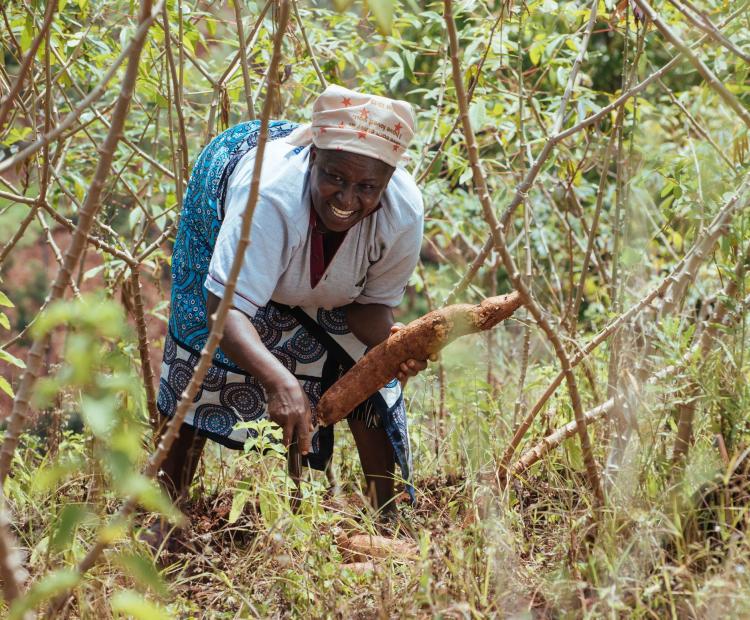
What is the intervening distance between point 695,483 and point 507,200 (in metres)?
2.29

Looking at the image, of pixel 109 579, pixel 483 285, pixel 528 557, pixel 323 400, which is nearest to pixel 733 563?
pixel 528 557

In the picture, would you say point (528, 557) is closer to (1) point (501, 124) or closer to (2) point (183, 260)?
(2) point (183, 260)

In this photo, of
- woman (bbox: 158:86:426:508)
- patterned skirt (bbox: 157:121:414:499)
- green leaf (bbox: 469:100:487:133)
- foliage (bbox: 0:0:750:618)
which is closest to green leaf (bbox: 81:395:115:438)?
foliage (bbox: 0:0:750:618)

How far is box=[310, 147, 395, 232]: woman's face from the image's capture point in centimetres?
244

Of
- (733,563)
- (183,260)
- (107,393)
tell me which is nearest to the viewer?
(107,393)

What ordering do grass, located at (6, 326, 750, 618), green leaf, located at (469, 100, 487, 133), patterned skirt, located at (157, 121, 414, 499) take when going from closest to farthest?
grass, located at (6, 326, 750, 618) → patterned skirt, located at (157, 121, 414, 499) → green leaf, located at (469, 100, 487, 133)

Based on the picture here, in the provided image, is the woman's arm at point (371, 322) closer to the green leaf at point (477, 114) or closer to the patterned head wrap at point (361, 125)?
the patterned head wrap at point (361, 125)

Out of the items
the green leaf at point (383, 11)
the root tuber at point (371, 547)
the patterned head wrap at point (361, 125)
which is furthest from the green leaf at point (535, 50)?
the green leaf at point (383, 11)

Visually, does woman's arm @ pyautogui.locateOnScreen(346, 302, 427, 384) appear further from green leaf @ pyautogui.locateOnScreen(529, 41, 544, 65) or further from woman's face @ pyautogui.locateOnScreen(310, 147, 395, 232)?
green leaf @ pyautogui.locateOnScreen(529, 41, 544, 65)

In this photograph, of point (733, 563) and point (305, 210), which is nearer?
point (733, 563)

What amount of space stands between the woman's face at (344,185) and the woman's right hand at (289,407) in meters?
0.44

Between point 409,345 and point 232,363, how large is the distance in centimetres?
60

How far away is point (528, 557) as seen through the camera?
2.40m

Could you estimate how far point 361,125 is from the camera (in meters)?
2.44
